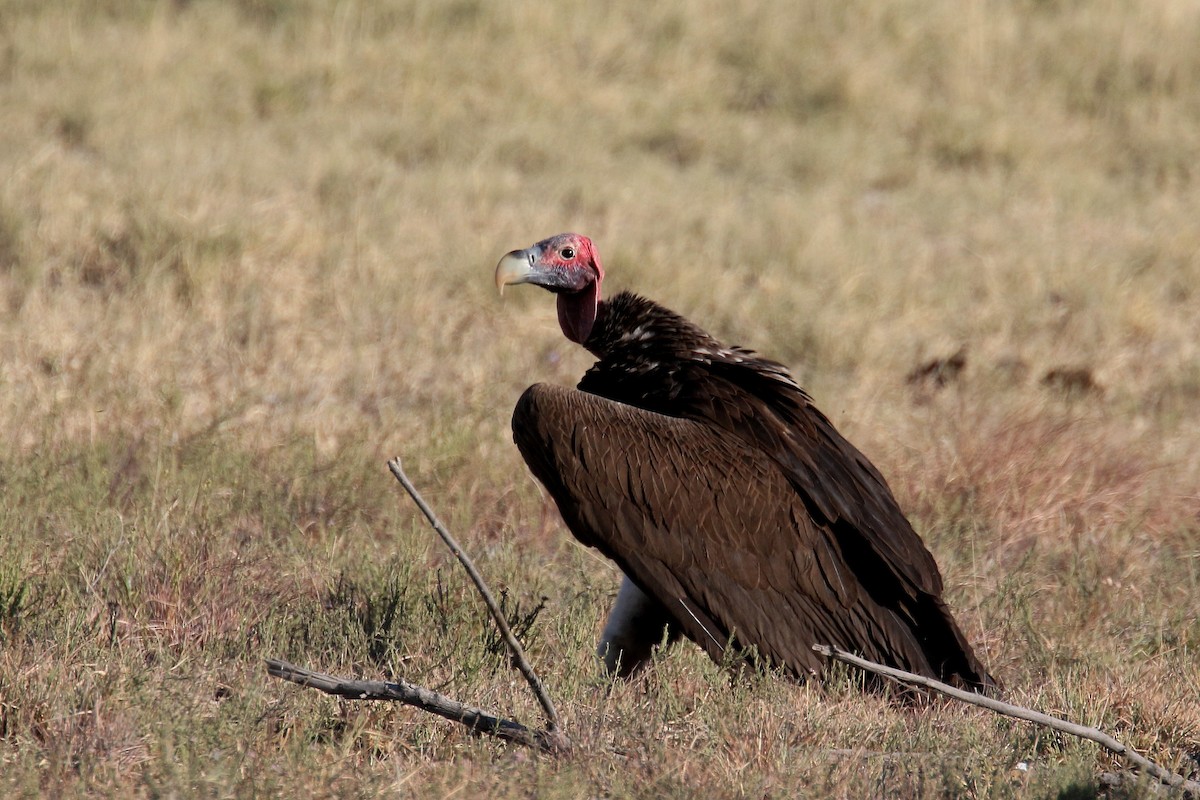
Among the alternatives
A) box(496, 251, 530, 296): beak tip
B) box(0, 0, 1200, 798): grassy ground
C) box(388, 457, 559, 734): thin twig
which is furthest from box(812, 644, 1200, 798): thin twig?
box(496, 251, 530, 296): beak tip

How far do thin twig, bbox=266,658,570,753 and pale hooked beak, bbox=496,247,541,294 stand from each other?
199cm

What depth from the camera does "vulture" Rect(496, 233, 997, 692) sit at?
13.7ft

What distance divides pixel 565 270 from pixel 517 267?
0.56ft

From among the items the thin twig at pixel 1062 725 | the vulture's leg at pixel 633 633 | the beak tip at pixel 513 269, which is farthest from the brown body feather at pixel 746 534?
the beak tip at pixel 513 269

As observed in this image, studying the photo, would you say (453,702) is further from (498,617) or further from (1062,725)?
(1062,725)

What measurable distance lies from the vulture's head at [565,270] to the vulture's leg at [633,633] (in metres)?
1.16

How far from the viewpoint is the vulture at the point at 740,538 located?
419cm

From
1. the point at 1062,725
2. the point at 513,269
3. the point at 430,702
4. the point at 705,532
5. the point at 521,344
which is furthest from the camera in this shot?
the point at 521,344

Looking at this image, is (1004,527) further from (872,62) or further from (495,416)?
(872,62)

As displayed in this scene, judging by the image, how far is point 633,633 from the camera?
14.3 feet

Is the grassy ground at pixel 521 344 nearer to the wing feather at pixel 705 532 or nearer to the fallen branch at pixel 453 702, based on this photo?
the fallen branch at pixel 453 702

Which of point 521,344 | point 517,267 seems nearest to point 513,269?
point 517,267

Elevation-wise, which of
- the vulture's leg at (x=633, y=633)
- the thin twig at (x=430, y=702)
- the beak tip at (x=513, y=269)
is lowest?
the vulture's leg at (x=633, y=633)

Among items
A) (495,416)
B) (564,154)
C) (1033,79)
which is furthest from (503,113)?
(495,416)
